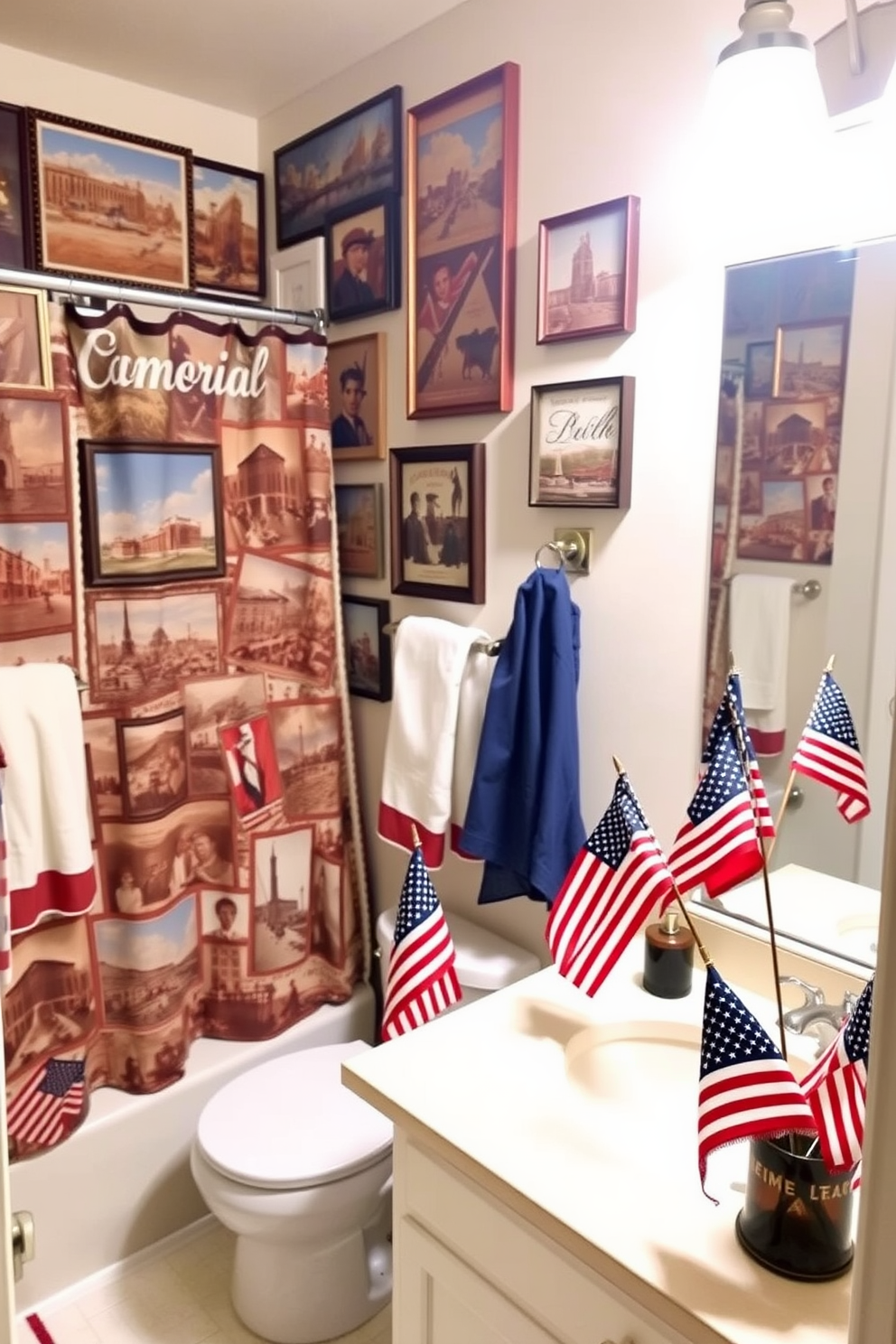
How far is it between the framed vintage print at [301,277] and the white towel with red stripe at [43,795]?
101 centimetres

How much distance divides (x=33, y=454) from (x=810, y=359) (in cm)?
131

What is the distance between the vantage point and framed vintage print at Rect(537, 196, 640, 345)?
1.54m

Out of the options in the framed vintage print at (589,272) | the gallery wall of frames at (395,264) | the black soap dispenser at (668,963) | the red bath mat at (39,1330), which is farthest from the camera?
the red bath mat at (39,1330)

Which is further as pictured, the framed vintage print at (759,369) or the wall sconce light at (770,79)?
the framed vintage print at (759,369)

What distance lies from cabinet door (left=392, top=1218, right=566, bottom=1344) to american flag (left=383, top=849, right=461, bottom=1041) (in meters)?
0.24

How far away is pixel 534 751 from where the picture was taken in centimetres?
169

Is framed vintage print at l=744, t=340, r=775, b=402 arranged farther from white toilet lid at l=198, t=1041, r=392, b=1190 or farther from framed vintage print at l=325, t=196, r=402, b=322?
white toilet lid at l=198, t=1041, r=392, b=1190

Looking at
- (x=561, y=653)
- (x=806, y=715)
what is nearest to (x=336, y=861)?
(x=561, y=653)

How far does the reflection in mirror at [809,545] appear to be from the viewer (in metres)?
1.30

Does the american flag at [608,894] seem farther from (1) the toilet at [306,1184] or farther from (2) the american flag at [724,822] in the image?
(1) the toilet at [306,1184]

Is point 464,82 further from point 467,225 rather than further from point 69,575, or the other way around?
point 69,575

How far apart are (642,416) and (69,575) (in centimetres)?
107

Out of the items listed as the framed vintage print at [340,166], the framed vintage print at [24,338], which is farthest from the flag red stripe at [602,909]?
the framed vintage print at [340,166]

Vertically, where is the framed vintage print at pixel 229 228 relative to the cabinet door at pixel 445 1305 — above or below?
above
